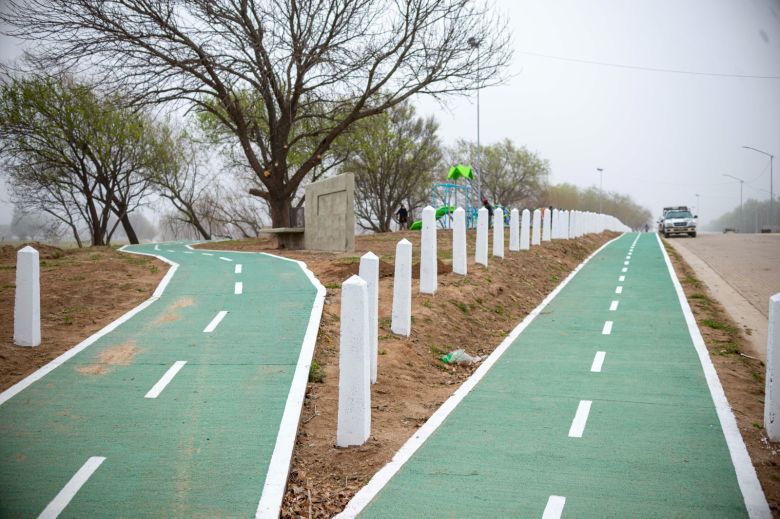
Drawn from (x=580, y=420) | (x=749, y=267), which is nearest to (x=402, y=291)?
(x=580, y=420)

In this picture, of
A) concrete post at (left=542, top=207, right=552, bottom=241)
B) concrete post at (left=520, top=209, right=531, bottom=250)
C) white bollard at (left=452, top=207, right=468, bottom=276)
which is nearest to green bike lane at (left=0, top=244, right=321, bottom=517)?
white bollard at (left=452, top=207, right=468, bottom=276)

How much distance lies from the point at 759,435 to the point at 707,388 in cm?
175

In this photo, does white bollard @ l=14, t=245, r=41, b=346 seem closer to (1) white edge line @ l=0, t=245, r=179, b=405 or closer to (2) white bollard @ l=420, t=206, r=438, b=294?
(1) white edge line @ l=0, t=245, r=179, b=405

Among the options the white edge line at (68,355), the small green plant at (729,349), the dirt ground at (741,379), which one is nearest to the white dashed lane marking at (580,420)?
the dirt ground at (741,379)

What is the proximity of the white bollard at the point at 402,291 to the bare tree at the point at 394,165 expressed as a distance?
3791 centimetres

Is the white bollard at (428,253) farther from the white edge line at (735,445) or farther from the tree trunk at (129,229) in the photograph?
the tree trunk at (129,229)

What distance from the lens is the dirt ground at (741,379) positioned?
20.2 ft

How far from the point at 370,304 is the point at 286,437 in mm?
2394

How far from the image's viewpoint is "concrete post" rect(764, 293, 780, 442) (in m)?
6.71

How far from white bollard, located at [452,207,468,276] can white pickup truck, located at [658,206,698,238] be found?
3473cm

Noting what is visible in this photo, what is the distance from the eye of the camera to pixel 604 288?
57.5ft

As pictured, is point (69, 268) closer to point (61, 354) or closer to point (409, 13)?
point (61, 354)

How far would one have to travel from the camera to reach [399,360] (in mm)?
9664

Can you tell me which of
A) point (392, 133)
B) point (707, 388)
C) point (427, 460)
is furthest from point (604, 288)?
point (392, 133)
